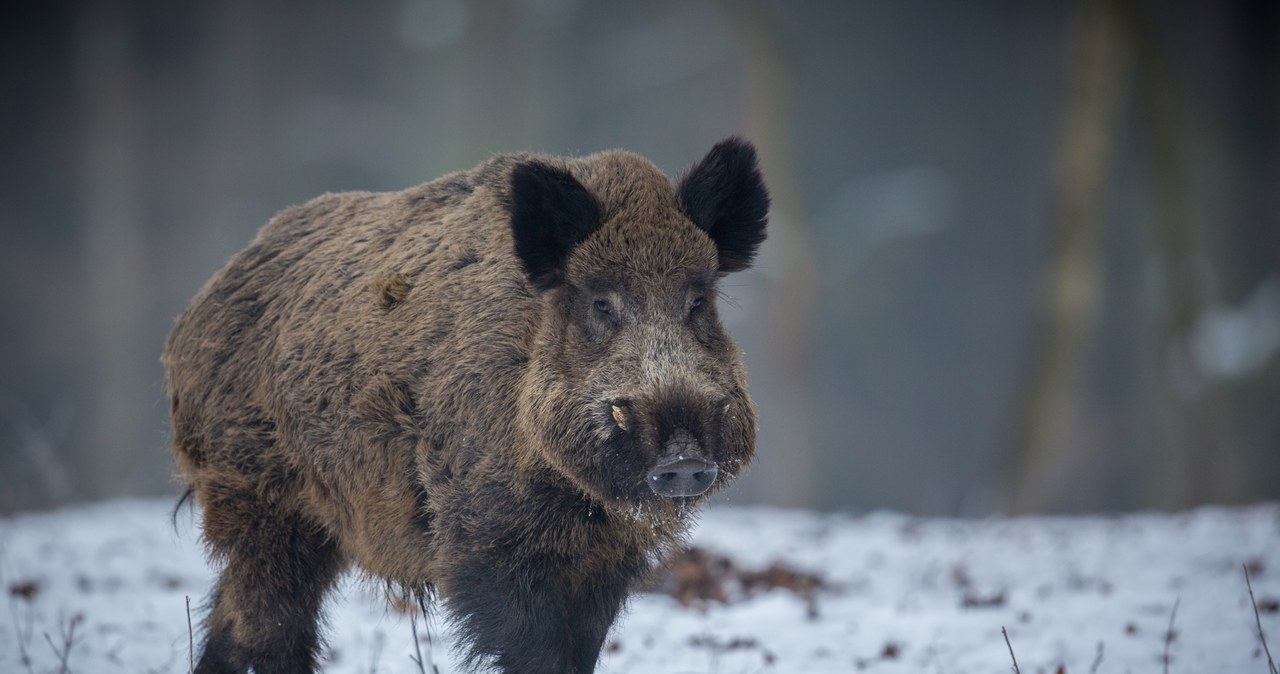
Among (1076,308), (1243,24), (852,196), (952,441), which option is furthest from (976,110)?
(1076,308)

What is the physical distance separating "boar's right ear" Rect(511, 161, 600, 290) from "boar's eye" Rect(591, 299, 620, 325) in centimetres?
18

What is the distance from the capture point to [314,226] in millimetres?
5445

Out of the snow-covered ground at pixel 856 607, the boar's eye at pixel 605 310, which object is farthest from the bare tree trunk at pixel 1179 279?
the boar's eye at pixel 605 310

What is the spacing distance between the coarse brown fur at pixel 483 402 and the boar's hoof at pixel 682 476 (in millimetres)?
37

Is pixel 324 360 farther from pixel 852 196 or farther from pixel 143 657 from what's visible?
pixel 852 196

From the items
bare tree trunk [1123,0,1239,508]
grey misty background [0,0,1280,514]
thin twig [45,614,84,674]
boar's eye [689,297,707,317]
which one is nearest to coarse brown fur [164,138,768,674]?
boar's eye [689,297,707,317]

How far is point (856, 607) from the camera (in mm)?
6641

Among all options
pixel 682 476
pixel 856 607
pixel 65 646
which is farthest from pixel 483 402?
pixel 856 607

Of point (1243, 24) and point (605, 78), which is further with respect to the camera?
point (605, 78)

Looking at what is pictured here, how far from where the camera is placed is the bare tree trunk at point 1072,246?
41.9ft

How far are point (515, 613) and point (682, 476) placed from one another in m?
0.94

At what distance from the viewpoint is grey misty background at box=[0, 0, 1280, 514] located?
18.2 metres

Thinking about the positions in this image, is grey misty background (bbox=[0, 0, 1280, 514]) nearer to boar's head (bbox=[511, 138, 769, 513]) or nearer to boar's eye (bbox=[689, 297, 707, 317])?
boar's head (bbox=[511, 138, 769, 513])

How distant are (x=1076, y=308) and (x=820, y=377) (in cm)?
805
